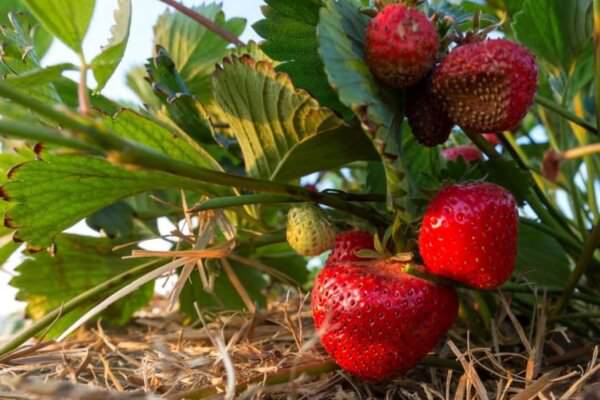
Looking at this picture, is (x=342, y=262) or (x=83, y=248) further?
(x=83, y=248)

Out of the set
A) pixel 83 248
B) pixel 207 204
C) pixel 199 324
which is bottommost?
pixel 199 324

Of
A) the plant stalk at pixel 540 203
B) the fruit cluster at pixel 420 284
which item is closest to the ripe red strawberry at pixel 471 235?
the fruit cluster at pixel 420 284

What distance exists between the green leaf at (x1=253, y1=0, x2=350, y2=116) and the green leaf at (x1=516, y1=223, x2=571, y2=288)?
1.07ft

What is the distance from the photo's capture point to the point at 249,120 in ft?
2.37

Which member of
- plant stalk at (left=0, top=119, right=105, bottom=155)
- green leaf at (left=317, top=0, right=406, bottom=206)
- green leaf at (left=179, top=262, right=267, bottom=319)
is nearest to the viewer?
plant stalk at (left=0, top=119, right=105, bottom=155)

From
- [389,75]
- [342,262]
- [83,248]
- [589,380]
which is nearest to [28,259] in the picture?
[83,248]

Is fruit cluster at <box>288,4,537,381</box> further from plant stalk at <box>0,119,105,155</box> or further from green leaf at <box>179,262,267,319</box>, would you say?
green leaf at <box>179,262,267,319</box>

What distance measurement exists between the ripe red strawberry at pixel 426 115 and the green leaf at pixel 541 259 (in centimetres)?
25

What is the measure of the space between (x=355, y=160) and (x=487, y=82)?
0.60ft

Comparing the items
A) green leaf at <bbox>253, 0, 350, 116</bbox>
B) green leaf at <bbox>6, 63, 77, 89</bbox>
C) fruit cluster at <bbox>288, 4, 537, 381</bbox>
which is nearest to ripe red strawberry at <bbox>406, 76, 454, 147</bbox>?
fruit cluster at <bbox>288, 4, 537, 381</bbox>

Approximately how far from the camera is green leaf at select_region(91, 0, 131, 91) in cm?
68

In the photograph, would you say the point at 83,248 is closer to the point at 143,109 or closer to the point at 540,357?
the point at 143,109

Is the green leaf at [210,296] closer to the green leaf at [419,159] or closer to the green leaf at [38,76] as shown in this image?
the green leaf at [419,159]

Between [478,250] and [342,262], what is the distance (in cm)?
14
